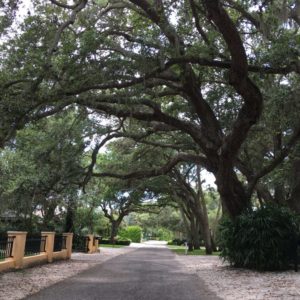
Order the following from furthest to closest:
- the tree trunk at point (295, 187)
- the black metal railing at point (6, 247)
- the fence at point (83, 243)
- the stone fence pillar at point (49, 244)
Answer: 1. the fence at point (83, 243)
2. the stone fence pillar at point (49, 244)
3. the tree trunk at point (295, 187)
4. the black metal railing at point (6, 247)

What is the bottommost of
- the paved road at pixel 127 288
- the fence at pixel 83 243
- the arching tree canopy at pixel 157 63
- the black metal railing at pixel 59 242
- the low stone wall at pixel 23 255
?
the paved road at pixel 127 288

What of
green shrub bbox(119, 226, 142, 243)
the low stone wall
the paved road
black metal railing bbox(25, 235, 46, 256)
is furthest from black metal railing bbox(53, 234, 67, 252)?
green shrub bbox(119, 226, 142, 243)

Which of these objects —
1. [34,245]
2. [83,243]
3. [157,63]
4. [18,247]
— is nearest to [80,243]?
[83,243]

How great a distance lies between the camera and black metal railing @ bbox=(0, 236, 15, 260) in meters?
15.6

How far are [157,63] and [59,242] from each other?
1380 centimetres

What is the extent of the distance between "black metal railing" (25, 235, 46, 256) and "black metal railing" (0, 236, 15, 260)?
180 centimetres

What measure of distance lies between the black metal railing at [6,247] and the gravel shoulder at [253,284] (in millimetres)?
6547

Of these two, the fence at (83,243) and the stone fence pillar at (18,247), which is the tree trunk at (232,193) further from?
the fence at (83,243)

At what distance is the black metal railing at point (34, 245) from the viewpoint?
18203 millimetres

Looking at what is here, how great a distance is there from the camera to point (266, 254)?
56.5 ft

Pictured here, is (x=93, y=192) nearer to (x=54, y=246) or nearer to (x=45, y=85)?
(x=54, y=246)

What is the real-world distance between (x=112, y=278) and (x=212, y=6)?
8759mm

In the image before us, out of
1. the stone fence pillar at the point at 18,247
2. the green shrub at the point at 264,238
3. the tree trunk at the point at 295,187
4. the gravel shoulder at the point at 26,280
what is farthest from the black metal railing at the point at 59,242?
the tree trunk at the point at 295,187

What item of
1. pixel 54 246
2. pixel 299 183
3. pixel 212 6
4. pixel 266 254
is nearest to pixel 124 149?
pixel 54 246
